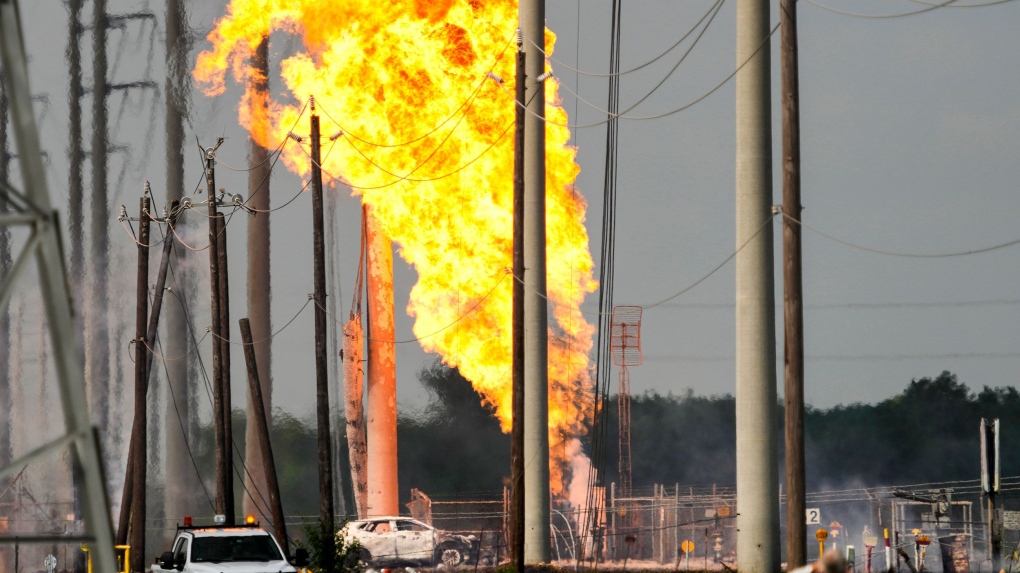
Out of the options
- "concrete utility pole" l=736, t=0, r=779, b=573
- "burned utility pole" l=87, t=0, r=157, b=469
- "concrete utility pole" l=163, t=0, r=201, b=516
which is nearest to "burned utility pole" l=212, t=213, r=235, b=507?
"concrete utility pole" l=736, t=0, r=779, b=573

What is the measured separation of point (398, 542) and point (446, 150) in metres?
15.9

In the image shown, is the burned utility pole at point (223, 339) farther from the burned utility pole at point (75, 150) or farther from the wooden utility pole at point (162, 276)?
the burned utility pole at point (75, 150)

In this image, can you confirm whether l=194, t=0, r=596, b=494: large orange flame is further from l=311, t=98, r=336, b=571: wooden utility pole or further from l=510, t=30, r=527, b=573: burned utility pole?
l=510, t=30, r=527, b=573: burned utility pole

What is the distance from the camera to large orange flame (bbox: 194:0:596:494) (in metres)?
48.7

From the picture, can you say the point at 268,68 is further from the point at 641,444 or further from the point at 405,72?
the point at 641,444

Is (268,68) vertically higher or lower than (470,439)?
higher

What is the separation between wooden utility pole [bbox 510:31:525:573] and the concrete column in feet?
91.1

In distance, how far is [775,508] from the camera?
2834cm

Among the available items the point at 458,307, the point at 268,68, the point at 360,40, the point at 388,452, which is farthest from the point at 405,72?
the point at 268,68

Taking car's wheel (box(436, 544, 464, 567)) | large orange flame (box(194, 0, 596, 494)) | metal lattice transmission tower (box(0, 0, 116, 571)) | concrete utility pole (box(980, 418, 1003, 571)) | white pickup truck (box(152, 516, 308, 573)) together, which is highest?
large orange flame (box(194, 0, 596, 494))

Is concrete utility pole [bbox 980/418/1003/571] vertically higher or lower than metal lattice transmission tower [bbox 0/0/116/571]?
lower

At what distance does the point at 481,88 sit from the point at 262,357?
29.1m

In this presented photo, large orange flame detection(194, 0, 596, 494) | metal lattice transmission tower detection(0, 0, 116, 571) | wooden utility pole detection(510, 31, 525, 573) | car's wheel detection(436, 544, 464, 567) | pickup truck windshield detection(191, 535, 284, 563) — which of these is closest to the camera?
metal lattice transmission tower detection(0, 0, 116, 571)

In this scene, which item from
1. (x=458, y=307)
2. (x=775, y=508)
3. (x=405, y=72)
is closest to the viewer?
(x=775, y=508)
